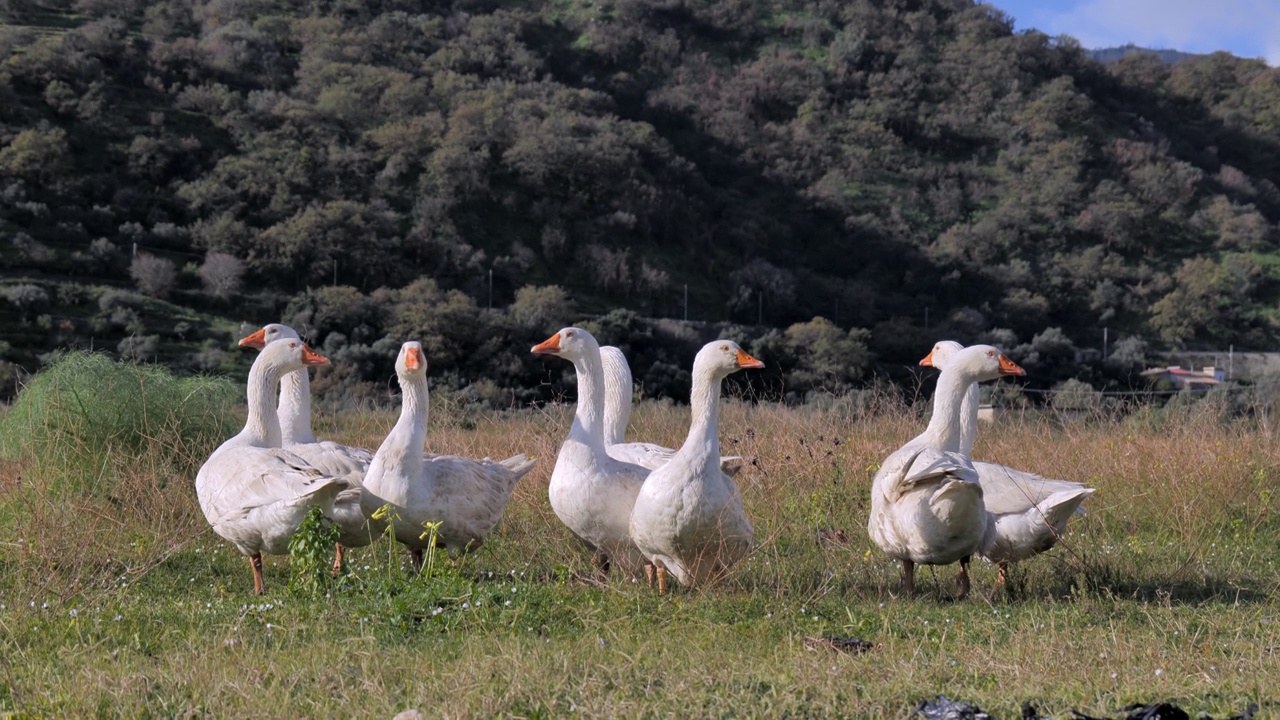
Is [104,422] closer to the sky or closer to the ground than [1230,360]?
closer to the sky

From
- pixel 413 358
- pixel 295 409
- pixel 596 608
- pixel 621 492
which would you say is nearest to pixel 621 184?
pixel 295 409

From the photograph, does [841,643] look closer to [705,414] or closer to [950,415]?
[705,414]

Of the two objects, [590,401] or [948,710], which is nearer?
[948,710]

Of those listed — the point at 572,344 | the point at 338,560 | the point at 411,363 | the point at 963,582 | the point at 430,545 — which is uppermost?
the point at 572,344

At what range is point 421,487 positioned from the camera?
7.72 metres

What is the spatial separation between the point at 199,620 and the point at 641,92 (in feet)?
138

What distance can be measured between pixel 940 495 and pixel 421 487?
10.3 ft

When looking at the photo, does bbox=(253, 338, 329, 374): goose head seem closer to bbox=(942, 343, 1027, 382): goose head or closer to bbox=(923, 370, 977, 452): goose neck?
bbox=(923, 370, 977, 452): goose neck

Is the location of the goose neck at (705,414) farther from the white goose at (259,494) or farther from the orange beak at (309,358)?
the orange beak at (309,358)

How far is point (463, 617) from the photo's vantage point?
608 centimetres

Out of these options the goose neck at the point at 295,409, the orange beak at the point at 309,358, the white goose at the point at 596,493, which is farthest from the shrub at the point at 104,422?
the white goose at the point at 596,493

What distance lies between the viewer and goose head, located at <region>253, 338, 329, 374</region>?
8.56 meters

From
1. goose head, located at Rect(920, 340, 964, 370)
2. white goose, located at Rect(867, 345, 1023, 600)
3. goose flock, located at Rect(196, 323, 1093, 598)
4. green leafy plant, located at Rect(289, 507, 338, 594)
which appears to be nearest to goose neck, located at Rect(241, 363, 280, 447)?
goose flock, located at Rect(196, 323, 1093, 598)

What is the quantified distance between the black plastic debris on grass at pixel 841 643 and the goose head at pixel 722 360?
1850mm
